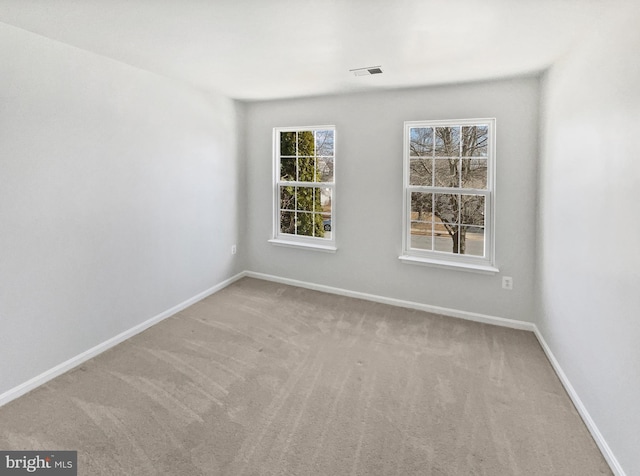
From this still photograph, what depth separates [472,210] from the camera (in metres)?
3.59

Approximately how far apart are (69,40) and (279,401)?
2.82 metres

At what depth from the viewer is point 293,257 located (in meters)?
4.53

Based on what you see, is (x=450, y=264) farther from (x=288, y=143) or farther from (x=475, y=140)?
(x=288, y=143)

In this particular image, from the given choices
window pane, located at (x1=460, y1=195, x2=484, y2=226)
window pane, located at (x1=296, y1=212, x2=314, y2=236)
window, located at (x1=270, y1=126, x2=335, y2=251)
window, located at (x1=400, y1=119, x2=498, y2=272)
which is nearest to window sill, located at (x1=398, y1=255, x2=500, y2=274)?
window, located at (x1=400, y1=119, x2=498, y2=272)

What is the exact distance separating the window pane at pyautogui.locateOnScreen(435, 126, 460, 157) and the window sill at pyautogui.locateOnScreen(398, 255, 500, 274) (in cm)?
111

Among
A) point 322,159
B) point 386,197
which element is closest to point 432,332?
point 386,197

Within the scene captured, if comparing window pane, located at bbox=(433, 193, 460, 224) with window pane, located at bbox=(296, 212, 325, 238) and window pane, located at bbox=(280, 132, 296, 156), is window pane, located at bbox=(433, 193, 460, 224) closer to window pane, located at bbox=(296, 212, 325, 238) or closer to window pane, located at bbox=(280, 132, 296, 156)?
window pane, located at bbox=(296, 212, 325, 238)

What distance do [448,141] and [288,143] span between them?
197 cm

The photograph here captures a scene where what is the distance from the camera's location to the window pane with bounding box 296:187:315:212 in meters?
4.43

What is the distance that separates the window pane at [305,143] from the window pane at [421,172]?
127 cm

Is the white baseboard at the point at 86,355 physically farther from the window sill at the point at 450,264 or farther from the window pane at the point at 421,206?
the window pane at the point at 421,206

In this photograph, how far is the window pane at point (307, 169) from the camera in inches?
172

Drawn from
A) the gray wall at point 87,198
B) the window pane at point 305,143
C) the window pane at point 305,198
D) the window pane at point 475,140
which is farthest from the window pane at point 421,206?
the gray wall at point 87,198

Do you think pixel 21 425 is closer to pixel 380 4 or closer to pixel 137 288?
pixel 137 288
